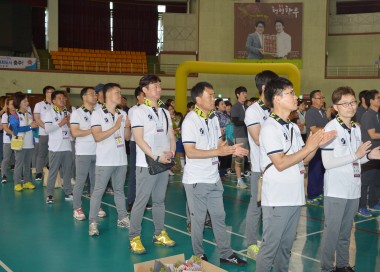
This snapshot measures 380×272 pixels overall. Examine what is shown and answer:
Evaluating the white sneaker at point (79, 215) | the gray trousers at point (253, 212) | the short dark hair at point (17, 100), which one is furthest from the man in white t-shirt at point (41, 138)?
the gray trousers at point (253, 212)

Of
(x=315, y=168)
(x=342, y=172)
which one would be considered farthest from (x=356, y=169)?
(x=315, y=168)

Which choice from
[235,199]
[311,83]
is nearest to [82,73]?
[311,83]

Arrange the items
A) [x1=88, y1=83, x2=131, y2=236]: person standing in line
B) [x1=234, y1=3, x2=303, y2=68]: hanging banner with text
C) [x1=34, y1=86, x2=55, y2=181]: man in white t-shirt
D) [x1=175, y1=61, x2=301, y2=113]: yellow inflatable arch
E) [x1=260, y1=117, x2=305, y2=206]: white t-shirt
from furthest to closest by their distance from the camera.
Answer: [x1=234, y1=3, x2=303, y2=68]: hanging banner with text, [x1=175, y1=61, x2=301, y2=113]: yellow inflatable arch, [x1=34, y1=86, x2=55, y2=181]: man in white t-shirt, [x1=88, y1=83, x2=131, y2=236]: person standing in line, [x1=260, y1=117, x2=305, y2=206]: white t-shirt

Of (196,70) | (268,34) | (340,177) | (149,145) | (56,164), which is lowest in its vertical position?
(56,164)

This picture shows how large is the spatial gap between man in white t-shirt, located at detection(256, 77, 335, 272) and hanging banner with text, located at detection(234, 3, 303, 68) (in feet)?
54.8

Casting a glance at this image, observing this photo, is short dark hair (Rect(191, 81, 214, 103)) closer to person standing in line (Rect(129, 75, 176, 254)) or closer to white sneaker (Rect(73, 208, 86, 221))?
person standing in line (Rect(129, 75, 176, 254))

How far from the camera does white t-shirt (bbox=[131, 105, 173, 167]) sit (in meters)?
4.66

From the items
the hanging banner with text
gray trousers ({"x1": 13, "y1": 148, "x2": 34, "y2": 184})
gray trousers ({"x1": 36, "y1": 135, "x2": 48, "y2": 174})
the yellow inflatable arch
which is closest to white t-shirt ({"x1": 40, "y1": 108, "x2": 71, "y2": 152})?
gray trousers ({"x1": 13, "y1": 148, "x2": 34, "y2": 184})

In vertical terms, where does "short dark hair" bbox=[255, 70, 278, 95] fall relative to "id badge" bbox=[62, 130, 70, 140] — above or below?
above

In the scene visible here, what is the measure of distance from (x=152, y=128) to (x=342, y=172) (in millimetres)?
1959

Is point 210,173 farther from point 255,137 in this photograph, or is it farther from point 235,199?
point 235,199

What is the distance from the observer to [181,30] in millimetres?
22516

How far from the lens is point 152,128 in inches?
188

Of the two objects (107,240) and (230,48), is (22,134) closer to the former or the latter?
A: (107,240)
